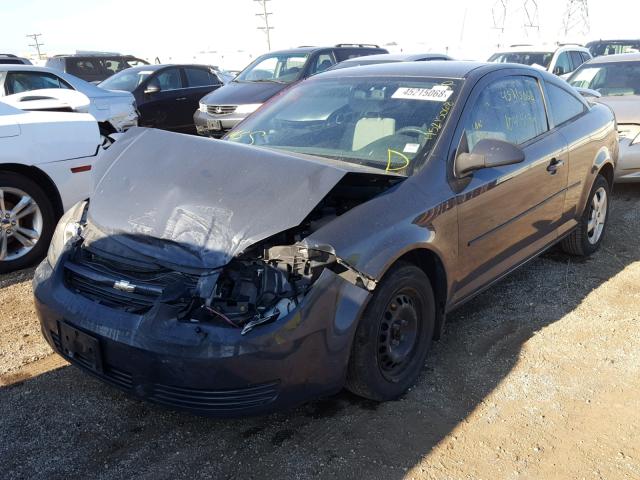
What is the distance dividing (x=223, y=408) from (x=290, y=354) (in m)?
0.36

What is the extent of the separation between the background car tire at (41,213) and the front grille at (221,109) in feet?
17.7

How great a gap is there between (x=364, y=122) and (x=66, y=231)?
180cm

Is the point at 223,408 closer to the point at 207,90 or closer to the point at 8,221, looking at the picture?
the point at 8,221

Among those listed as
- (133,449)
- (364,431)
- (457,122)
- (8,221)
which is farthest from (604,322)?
(8,221)

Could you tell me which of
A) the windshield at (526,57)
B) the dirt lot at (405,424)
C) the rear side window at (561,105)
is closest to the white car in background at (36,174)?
the dirt lot at (405,424)

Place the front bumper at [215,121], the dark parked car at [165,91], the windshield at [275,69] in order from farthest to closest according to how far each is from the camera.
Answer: the dark parked car at [165,91] → the windshield at [275,69] → the front bumper at [215,121]

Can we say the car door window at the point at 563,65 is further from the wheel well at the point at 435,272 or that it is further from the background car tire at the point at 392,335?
the background car tire at the point at 392,335

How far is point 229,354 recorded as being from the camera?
2445 millimetres

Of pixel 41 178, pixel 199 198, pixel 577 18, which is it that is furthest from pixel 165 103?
pixel 577 18

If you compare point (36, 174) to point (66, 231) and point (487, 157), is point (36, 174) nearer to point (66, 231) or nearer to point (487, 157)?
point (66, 231)

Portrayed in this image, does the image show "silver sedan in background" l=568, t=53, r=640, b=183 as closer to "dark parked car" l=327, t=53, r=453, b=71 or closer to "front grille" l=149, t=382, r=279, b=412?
"dark parked car" l=327, t=53, r=453, b=71

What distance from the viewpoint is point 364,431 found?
288 centimetres

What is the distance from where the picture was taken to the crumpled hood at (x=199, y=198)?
270 centimetres

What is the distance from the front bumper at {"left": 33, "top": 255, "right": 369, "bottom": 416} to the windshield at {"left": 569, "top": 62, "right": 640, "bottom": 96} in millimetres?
7075
